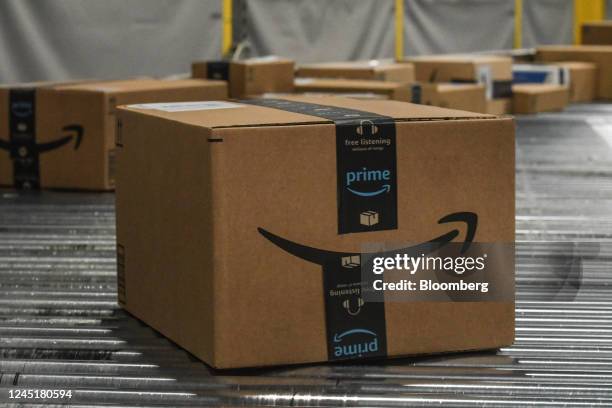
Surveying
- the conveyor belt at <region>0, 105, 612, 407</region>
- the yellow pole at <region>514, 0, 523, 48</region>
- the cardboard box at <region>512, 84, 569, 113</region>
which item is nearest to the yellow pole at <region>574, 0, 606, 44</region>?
the yellow pole at <region>514, 0, 523, 48</region>

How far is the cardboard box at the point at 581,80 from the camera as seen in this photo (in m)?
7.90

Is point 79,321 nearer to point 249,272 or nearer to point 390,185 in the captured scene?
point 249,272

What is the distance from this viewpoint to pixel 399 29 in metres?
7.38

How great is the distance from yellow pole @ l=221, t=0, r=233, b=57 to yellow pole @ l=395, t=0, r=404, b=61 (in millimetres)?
1860

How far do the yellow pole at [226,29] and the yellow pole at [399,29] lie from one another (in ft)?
6.10

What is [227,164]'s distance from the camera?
174 cm

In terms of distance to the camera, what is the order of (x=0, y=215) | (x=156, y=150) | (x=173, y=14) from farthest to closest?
(x=173, y=14)
(x=0, y=215)
(x=156, y=150)

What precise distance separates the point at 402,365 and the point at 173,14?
12.2ft

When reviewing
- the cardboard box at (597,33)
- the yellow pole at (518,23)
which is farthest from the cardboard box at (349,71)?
the cardboard box at (597,33)

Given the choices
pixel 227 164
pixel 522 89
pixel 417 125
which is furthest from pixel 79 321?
pixel 522 89

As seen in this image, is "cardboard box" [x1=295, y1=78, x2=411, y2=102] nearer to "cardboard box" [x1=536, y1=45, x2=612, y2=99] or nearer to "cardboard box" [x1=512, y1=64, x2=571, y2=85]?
"cardboard box" [x1=512, y1=64, x2=571, y2=85]

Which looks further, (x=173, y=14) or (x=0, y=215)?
(x=173, y=14)

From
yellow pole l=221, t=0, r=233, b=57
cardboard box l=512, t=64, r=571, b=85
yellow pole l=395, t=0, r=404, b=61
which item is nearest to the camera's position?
yellow pole l=221, t=0, r=233, b=57

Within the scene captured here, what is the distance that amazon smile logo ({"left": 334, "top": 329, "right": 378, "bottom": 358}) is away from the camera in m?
1.83
